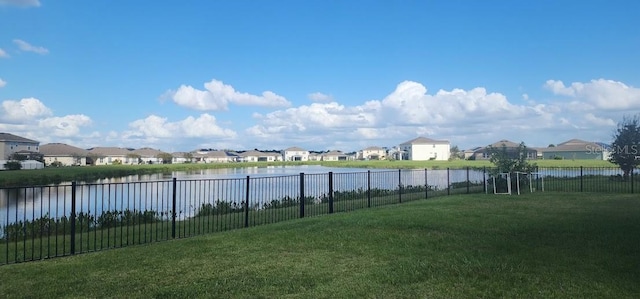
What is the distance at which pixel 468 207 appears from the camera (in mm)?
12203

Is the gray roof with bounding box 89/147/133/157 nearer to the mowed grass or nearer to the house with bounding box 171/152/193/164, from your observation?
the house with bounding box 171/152/193/164

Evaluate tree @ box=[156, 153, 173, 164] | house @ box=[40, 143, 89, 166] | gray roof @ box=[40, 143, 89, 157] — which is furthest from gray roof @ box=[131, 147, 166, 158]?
house @ box=[40, 143, 89, 166]

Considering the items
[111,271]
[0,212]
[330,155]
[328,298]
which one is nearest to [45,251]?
[111,271]

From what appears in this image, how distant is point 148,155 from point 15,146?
43006mm

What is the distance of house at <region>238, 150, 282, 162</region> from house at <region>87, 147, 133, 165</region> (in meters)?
44.8

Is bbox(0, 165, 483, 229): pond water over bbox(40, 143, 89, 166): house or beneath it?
beneath

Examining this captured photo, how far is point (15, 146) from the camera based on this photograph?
83812 millimetres

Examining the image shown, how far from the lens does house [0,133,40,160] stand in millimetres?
78438

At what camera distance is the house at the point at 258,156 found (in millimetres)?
157500

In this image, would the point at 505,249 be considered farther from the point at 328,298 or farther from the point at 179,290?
the point at 179,290

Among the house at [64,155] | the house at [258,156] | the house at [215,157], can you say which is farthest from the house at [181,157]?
the house at [64,155]

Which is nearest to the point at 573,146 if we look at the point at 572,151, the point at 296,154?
the point at 572,151

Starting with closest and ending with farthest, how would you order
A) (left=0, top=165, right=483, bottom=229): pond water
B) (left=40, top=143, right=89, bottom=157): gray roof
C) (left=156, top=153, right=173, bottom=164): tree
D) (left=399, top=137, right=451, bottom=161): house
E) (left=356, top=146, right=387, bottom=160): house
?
(left=0, top=165, right=483, bottom=229): pond water < (left=40, top=143, right=89, bottom=157): gray roof < (left=156, top=153, right=173, bottom=164): tree < (left=399, top=137, right=451, bottom=161): house < (left=356, top=146, right=387, bottom=160): house

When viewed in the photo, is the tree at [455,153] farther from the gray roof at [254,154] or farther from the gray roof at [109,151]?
the gray roof at [109,151]
